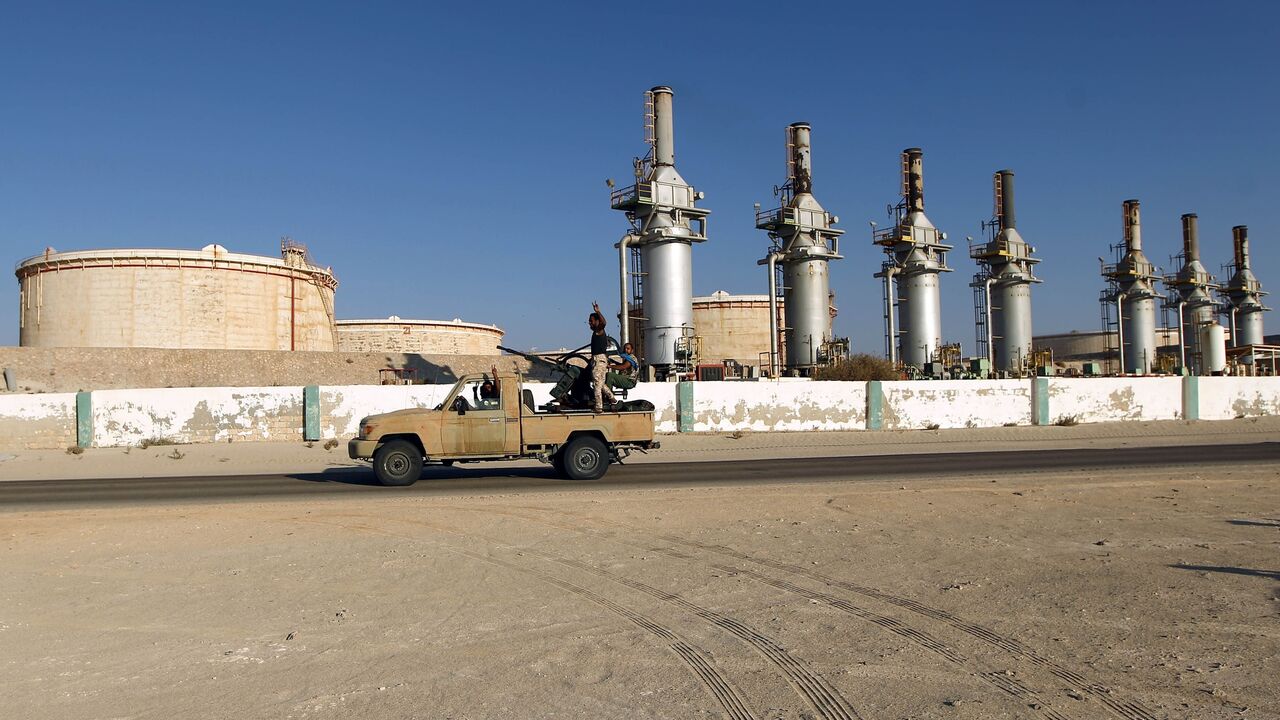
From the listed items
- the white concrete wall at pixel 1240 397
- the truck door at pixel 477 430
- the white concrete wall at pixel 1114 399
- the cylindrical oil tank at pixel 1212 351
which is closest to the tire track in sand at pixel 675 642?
the truck door at pixel 477 430

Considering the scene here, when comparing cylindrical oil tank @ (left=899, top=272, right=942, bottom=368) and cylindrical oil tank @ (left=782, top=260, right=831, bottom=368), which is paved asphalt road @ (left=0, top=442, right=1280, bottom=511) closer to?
cylindrical oil tank @ (left=782, top=260, right=831, bottom=368)

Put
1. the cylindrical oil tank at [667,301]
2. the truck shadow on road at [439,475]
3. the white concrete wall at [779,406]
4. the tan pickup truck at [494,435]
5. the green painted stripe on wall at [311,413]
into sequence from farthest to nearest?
the cylindrical oil tank at [667,301] → the white concrete wall at [779,406] → the green painted stripe on wall at [311,413] → the truck shadow on road at [439,475] → the tan pickup truck at [494,435]

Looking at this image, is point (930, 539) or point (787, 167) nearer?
point (930, 539)

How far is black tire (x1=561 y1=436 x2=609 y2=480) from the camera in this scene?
16.4 meters

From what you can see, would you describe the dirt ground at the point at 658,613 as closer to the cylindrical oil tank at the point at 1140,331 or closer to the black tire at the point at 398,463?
the black tire at the point at 398,463

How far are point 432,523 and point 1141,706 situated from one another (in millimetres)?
8910

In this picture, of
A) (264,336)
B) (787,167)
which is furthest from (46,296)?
(787,167)


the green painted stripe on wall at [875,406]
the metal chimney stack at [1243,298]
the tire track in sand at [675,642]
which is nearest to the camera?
the tire track in sand at [675,642]

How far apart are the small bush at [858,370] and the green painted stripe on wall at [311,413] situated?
83.5 ft

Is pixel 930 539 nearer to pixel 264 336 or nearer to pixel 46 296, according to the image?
pixel 264 336

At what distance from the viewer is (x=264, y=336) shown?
153ft

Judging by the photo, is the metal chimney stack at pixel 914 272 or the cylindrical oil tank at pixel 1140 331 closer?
the metal chimney stack at pixel 914 272

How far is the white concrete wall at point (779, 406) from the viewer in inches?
1191

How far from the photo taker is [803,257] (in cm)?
4566
